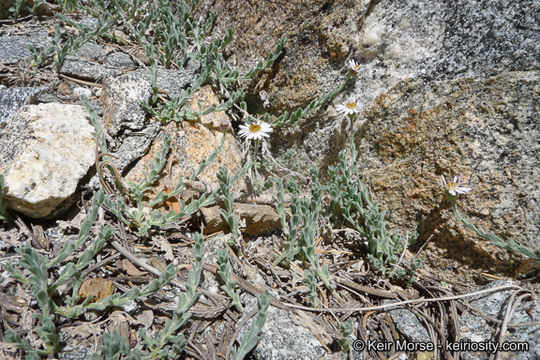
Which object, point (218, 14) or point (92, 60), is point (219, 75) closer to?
point (218, 14)

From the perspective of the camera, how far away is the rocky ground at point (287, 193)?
5.85ft

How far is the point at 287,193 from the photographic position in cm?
282

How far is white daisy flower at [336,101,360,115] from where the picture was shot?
8.23ft

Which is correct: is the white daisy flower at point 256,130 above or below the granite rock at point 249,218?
above

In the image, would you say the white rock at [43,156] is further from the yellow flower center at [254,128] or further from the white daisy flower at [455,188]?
the white daisy flower at [455,188]

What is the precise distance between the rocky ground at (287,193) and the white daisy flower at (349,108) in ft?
0.26

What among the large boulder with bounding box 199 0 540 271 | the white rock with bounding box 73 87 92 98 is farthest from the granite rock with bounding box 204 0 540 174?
the white rock with bounding box 73 87 92 98

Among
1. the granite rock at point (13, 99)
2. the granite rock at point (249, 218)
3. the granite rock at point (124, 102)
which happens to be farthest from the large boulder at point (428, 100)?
the granite rock at point (13, 99)

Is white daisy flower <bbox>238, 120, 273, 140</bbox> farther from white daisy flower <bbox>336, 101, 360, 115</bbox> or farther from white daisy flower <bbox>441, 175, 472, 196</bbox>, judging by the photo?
white daisy flower <bbox>441, 175, 472, 196</bbox>

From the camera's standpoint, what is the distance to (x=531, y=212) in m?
1.99

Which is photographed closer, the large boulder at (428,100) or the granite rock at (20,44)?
the large boulder at (428,100)

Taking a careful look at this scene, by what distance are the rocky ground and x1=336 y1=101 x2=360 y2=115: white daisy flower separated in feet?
0.26

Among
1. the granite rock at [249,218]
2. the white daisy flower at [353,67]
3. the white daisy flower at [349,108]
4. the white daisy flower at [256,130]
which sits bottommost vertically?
the granite rock at [249,218]

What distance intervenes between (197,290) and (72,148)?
1126 mm
